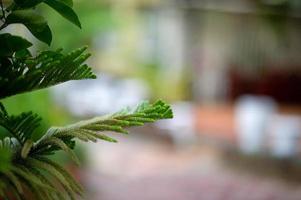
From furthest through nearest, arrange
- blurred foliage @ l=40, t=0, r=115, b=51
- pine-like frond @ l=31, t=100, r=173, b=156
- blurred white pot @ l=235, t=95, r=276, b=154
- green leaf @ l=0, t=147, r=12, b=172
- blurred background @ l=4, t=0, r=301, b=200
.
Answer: blurred white pot @ l=235, t=95, r=276, b=154
blurred background @ l=4, t=0, r=301, b=200
blurred foliage @ l=40, t=0, r=115, b=51
pine-like frond @ l=31, t=100, r=173, b=156
green leaf @ l=0, t=147, r=12, b=172

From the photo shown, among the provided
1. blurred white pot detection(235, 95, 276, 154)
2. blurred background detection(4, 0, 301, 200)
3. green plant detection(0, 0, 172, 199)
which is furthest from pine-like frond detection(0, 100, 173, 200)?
blurred white pot detection(235, 95, 276, 154)

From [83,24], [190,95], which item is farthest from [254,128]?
[190,95]

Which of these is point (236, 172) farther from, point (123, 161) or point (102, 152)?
point (102, 152)

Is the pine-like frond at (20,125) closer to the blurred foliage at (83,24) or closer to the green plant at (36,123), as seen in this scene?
the green plant at (36,123)

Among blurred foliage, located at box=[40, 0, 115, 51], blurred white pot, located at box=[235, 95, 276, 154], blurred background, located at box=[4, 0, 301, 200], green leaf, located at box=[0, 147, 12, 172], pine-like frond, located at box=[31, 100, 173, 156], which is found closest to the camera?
green leaf, located at box=[0, 147, 12, 172]

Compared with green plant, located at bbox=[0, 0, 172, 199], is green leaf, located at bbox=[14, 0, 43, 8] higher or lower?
higher

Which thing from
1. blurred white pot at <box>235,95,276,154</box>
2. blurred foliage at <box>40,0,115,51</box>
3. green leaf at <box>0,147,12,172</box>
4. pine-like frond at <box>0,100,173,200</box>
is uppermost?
blurred white pot at <box>235,95,276,154</box>

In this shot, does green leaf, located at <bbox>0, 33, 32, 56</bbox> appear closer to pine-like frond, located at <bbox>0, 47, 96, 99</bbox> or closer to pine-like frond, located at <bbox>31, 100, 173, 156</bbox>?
pine-like frond, located at <bbox>0, 47, 96, 99</bbox>

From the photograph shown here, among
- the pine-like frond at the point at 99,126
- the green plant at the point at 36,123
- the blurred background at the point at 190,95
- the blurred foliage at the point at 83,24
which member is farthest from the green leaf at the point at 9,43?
the blurred foliage at the point at 83,24

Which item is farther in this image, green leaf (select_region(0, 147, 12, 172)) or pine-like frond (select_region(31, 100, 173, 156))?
pine-like frond (select_region(31, 100, 173, 156))
